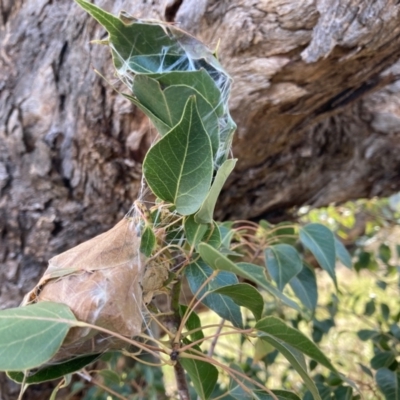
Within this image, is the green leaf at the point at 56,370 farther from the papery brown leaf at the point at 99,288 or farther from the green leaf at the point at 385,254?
the green leaf at the point at 385,254

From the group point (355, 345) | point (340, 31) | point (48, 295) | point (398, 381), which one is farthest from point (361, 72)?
point (355, 345)

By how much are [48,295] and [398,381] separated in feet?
1.58

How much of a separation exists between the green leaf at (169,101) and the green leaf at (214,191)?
0.04 m

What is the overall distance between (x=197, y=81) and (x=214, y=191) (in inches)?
4.1

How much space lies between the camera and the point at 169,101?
354mm

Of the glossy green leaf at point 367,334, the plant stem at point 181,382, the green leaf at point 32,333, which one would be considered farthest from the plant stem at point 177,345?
the glossy green leaf at point 367,334

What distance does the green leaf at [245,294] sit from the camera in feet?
1.15

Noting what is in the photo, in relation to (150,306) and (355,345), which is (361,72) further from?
(355,345)

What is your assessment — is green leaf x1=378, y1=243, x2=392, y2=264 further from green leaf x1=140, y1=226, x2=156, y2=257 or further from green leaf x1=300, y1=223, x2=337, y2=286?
green leaf x1=140, y1=226, x2=156, y2=257

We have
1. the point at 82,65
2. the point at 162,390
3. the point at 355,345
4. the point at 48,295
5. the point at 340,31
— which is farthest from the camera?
the point at 355,345

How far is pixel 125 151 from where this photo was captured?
72 centimetres

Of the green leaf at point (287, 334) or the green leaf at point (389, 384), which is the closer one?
the green leaf at point (287, 334)

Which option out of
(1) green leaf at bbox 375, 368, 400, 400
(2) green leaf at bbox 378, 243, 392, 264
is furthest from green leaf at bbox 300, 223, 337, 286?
(2) green leaf at bbox 378, 243, 392, 264

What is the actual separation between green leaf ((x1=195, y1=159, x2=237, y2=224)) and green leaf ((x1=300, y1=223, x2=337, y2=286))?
269mm
